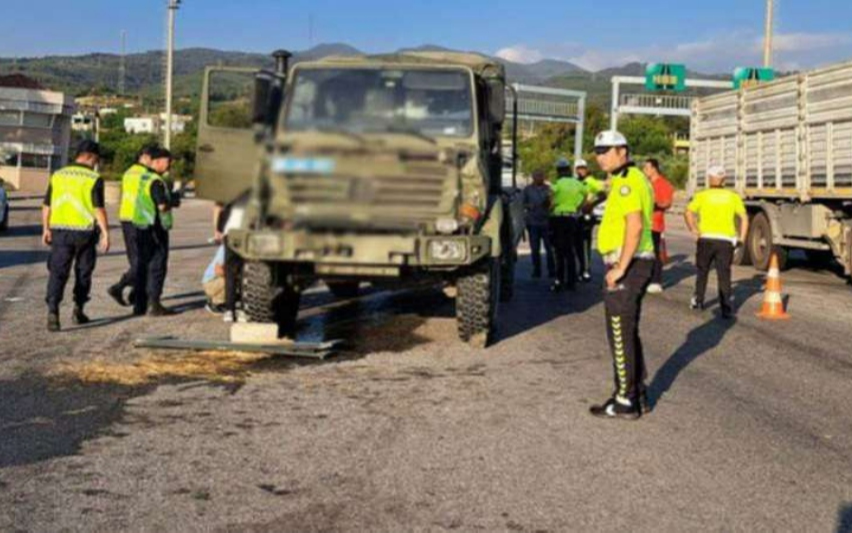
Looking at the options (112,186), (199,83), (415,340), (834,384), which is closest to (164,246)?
(415,340)

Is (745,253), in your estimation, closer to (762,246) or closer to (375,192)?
(762,246)

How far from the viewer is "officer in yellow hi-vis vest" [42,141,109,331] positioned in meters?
8.80

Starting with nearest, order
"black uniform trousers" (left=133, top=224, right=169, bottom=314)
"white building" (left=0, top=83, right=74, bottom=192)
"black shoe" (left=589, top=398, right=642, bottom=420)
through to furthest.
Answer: "black shoe" (left=589, top=398, right=642, bottom=420), "black uniform trousers" (left=133, top=224, right=169, bottom=314), "white building" (left=0, top=83, right=74, bottom=192)

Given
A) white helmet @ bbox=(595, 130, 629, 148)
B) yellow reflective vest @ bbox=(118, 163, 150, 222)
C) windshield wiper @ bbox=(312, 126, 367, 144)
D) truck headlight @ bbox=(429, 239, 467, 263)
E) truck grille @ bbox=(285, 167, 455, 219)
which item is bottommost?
truck headlight @ bbox=(429, 239, 467, 263)

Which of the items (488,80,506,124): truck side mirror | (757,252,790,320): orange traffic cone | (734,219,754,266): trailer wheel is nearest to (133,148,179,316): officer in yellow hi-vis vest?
(488,80,506,124): truck side mirror

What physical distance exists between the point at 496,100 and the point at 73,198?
4566mm


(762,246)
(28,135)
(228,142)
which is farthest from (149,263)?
(28,135)

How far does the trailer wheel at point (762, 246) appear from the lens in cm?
1722

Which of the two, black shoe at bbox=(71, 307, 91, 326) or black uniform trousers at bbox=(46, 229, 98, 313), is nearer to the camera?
black uniform trousers at bbox=(46, 229, 98, 313)

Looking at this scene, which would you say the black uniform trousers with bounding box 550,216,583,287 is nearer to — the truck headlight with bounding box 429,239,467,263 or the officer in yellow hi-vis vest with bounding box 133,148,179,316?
the officer in yellow hi-vis vest with bounding box 133,148,179,316

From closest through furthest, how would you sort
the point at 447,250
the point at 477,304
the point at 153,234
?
the point at 447,250
the point at 477,304
the point at 153,234

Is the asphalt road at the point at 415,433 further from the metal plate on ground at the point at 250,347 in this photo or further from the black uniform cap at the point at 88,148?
the black uniform cap at the point at 88,148

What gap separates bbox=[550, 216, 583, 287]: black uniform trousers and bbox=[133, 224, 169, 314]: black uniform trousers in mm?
5780

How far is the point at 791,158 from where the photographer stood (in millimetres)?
16219
